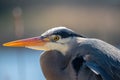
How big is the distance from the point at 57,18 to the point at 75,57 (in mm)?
3861

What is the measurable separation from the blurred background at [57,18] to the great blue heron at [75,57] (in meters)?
2.86

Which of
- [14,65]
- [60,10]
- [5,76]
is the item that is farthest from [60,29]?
[60,10]

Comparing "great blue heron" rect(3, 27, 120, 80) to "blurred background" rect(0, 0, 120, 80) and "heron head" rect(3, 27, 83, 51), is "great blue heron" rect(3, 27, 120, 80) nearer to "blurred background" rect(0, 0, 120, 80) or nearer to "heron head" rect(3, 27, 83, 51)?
"heron head" rect(3, 27, 83, 51)

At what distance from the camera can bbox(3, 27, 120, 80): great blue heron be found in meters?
2.77

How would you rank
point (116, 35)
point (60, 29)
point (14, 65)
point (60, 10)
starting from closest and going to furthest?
point (60, 29)
point (14, 65)
point (116, 35)
point (60, 10)

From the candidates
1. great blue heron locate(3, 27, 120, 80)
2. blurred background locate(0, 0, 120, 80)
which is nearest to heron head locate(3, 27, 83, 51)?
great blue heron locate(3, 27, 120, 80)

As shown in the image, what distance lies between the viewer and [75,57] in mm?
2895

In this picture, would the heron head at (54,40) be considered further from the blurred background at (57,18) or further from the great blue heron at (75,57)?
the blurred background at (57,18)

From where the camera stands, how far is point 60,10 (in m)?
6.96

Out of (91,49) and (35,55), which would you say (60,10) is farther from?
(91,49)

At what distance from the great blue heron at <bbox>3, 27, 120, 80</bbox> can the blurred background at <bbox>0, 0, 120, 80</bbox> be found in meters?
2.86

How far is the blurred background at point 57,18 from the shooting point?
20.9 feet

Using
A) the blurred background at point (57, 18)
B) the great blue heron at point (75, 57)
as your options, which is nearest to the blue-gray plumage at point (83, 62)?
the great blue heron at point (75, 57)

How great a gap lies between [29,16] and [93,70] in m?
4.21
